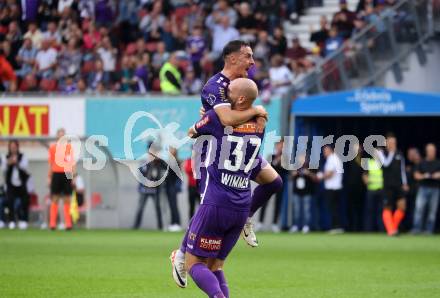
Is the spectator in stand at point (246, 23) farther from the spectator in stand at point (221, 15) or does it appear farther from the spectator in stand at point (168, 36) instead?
the spectator in stand at point (168, 36)

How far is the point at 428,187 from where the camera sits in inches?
961

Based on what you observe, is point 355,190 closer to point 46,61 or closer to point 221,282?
point 46,61

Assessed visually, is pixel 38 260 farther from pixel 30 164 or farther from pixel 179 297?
pixel 30 164

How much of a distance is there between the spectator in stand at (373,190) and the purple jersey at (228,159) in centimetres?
1554

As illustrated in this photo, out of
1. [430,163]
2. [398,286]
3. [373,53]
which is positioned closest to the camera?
[398,286]

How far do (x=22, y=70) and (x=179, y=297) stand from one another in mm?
18827

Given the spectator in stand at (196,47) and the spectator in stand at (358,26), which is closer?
the spectator in stand at (358,26)

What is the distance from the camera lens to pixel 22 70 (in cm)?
2955

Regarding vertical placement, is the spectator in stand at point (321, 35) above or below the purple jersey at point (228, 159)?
above

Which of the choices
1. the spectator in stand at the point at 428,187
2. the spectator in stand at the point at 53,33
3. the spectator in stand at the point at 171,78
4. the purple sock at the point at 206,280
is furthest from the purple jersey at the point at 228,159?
the spectator in stand at the point at 53,33

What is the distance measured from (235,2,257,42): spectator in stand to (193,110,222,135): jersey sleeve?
18588 millimetres

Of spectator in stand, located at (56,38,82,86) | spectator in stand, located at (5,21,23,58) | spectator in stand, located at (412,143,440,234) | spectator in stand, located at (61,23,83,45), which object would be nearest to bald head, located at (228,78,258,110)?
spectator in stand, located at (412,143,440,234)

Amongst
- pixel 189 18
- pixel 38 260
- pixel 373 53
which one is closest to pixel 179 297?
pixel 38 260

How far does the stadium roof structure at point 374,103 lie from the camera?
23750 mm
